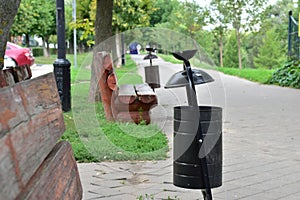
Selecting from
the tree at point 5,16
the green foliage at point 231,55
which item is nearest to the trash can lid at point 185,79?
the tree at point 5,16

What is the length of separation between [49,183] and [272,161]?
4.37 m

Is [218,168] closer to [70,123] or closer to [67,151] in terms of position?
[67,151]

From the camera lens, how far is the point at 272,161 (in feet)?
18.8

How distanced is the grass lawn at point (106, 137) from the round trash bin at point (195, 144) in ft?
6.34

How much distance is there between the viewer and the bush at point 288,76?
16994 mm

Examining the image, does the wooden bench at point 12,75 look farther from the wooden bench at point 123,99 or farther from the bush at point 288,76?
the bush at point 288,76

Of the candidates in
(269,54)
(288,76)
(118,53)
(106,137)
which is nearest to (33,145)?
(106,137)

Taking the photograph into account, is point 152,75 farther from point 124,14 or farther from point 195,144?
point 124,14

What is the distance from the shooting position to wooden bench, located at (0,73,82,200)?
1.25m

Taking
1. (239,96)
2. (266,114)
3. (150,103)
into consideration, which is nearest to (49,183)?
(150,103)

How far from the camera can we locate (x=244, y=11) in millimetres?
30047

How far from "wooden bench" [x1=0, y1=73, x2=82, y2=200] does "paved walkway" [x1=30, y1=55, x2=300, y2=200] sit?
2.13 m

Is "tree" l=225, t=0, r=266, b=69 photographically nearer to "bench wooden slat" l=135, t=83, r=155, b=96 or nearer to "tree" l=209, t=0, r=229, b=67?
"tree" l=209, t=0, r=229, b=67

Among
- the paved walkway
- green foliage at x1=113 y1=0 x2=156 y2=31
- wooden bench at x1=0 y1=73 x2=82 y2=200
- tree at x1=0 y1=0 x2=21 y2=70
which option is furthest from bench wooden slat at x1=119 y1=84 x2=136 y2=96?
green foliage at x1=113 y1=0 x2=156 y2=31
